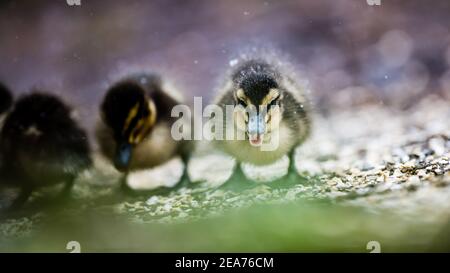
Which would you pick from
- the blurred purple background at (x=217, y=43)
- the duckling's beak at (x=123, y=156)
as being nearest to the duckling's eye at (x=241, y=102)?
the blurred purple background at (x=217, y=43)

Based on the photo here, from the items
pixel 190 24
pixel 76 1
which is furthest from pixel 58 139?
pixel 190 24

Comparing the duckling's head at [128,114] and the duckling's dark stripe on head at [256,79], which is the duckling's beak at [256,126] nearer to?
the duckling's dark stripe on head at [256,79]

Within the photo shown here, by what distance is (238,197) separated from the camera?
1841 millimetres

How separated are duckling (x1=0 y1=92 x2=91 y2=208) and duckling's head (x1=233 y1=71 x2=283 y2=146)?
518 mm

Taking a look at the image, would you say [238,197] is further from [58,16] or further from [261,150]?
[58,16]

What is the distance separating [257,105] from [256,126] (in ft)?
0.22

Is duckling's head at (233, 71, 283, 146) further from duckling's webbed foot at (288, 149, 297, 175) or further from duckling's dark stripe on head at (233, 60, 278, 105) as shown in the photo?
duckling's webbed foot at (288, 149, 297, 175)

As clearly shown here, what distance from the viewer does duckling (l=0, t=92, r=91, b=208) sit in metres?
1.89

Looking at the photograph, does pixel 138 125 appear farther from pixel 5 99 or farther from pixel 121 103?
pixel 5 99

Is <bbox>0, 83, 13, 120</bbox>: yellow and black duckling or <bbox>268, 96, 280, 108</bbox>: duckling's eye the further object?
<bbox>0, 83, 13, 120</bbox>: yellow and black duckling

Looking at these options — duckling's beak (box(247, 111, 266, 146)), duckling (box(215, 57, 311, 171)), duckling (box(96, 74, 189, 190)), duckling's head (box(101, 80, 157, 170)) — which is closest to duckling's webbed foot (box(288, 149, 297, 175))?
duckling (box(215, 57, 311, 171))

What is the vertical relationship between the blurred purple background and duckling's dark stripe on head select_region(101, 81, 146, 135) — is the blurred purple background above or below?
above
